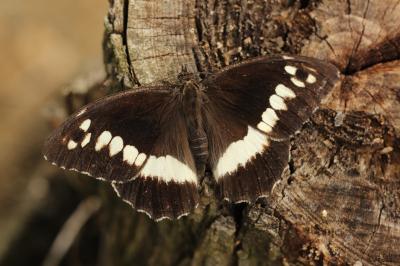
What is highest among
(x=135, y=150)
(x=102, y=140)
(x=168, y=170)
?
(x=102, y=140)

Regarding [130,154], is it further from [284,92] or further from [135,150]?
[284,92]

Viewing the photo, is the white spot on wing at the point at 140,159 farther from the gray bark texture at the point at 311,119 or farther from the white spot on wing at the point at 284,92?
the white spot on wing at the point at 284,92

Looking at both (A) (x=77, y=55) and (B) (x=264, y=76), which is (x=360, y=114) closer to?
(B) (x=264, y=76)

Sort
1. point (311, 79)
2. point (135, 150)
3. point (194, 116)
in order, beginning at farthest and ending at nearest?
1. point (194, 116)
2. point (135, 150)
3. point (311, 79)

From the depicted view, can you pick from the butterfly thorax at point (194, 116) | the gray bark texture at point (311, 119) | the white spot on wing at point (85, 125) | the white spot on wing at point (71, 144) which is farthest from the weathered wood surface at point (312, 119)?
the white spot on wing at point (71, 144)

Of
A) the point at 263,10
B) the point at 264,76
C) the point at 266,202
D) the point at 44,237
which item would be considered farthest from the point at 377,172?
Answer: the point at 44,237

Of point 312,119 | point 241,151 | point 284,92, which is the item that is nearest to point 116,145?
point 241,151

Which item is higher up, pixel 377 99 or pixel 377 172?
pixel 377 99
